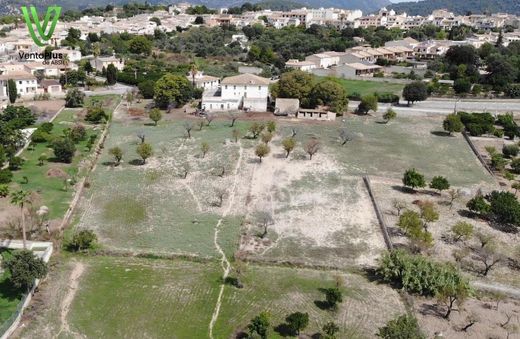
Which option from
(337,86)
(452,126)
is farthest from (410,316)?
(337,86)

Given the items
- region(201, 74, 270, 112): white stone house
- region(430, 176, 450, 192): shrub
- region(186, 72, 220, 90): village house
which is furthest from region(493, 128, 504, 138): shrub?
region(186, 72, 220, 90): village house

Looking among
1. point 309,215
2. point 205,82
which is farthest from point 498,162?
point 205,82

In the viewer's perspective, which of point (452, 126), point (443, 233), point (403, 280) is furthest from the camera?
point (452, 126)

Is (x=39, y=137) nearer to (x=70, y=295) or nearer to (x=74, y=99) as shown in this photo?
(x=74, y=99)

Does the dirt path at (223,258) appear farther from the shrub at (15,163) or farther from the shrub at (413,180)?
the shrub at (15,163)

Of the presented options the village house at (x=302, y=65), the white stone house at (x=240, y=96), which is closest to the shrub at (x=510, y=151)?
the white stone house at (x=240, y=96)

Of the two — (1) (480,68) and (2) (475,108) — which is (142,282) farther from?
(1) (480,68)
